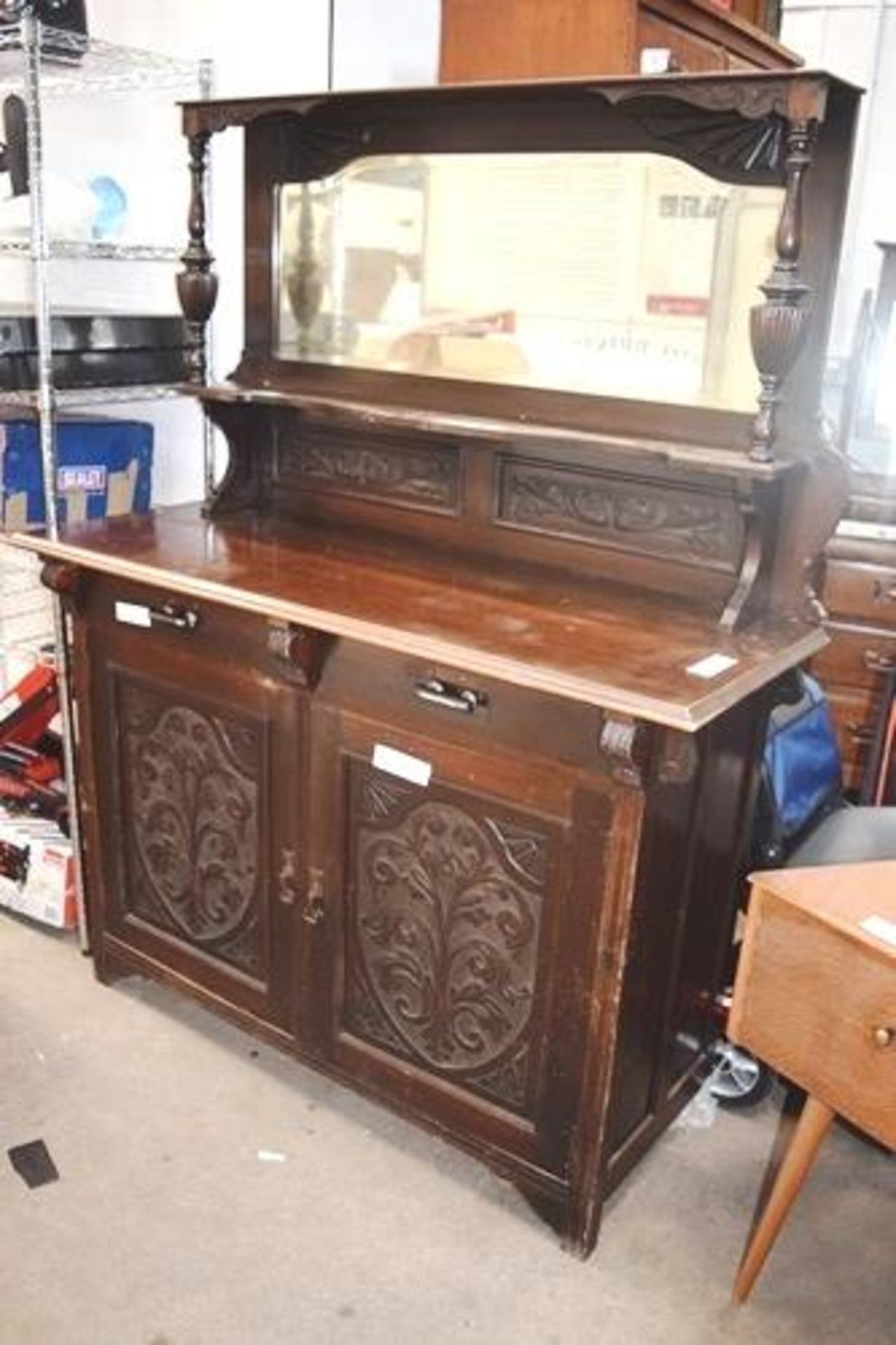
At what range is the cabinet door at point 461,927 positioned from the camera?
1601 millimetres

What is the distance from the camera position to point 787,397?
1.64 meters

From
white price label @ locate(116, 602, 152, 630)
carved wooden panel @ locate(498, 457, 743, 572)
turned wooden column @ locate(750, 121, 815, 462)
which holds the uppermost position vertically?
turned wooden column @ locate(750, 121, 815, 462)

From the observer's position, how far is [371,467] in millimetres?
2062

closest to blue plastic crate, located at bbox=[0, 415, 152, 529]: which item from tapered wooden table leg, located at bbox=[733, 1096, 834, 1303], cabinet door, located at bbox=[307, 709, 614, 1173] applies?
cabinet door, located at bbox=[307, 709, 614, 1173]

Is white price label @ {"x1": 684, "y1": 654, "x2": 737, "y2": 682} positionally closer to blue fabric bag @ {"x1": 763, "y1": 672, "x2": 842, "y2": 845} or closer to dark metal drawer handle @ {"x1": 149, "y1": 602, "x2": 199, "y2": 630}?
blue fabric bag @ {"x1": 763, "y1": 672, "x2": 842, "y2": 845}

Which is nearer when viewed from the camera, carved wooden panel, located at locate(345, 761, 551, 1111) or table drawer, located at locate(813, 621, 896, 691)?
carved wooden panel, located at locate(345, 761, 551, 1111)

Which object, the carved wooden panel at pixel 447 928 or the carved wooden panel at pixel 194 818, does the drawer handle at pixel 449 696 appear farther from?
the carved wooden panel at pixel 194 818

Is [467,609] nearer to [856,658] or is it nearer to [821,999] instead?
[821,999]

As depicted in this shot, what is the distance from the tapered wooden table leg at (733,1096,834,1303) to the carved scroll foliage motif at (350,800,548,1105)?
0.39 meters

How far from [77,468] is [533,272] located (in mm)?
1118

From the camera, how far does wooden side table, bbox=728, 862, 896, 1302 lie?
1440 millimetres

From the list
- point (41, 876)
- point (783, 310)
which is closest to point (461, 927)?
point (783, 310)

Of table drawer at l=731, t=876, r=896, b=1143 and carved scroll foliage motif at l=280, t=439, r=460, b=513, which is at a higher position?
carved scroll foliage motif at l=280, t=439, r=460, b=513

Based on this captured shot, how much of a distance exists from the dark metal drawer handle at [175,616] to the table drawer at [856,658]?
5.56 ft
